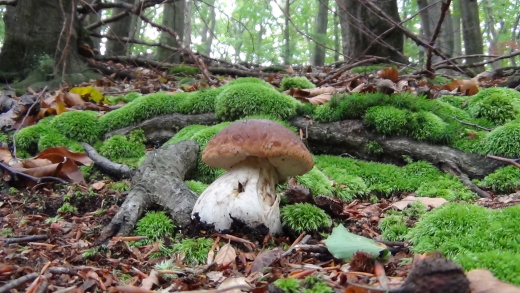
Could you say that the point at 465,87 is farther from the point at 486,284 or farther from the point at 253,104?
the point at 486,284

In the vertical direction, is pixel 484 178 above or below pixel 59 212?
above

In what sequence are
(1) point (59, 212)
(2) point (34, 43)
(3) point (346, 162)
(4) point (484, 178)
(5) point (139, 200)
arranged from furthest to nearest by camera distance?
(2) point (34, 43) → (3) point (346, 162) → (4) point (484, 178) → (1) point (59, 212) → (5) point (139, 200)

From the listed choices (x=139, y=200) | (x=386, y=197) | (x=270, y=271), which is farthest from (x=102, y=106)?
(x=270, y=271)

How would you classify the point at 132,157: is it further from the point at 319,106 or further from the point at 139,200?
the point at 319,106

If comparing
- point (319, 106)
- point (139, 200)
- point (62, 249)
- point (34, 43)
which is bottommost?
point (62, 249)

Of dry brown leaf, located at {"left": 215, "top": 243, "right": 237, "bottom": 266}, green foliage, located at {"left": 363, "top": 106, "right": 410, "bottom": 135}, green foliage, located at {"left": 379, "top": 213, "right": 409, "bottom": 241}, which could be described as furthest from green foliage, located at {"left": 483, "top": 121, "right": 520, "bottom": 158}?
dry brown leaf, located at {"left": 215, "top": 243, "right": 237, "bottom": 266}

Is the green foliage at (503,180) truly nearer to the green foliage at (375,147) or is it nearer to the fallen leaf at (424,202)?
the fallen leaf at (424,202)

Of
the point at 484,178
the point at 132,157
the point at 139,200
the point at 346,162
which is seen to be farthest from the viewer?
the point at 132,157

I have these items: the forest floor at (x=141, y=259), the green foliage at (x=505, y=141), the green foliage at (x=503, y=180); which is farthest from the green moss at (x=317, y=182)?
the green foliage at (x=505, y=141)
